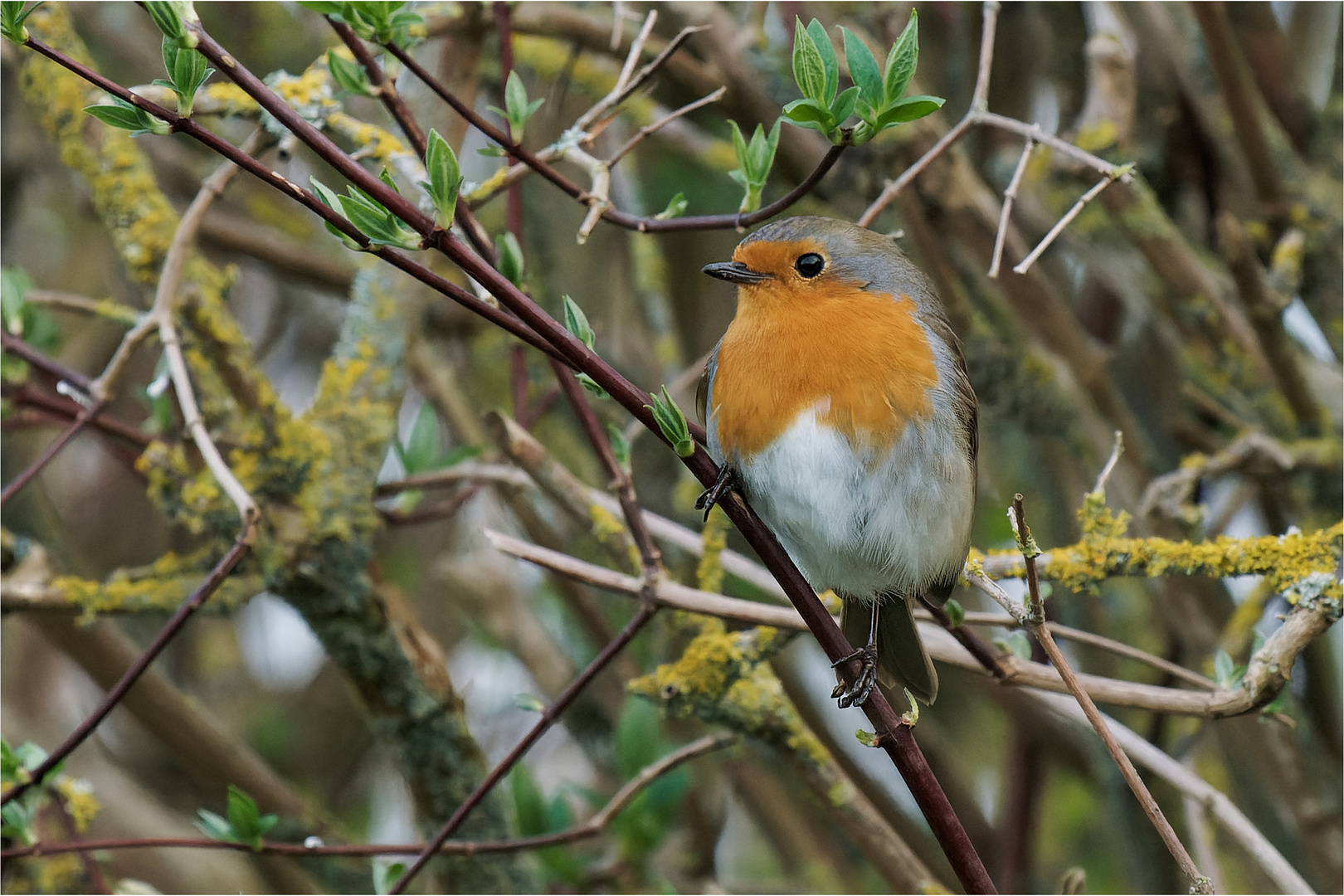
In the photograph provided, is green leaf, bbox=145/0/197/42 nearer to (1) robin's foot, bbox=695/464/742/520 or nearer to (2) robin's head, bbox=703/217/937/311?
(1) robin's foot, bbox=695/464/742/520

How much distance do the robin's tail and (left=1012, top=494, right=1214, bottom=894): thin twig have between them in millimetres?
804

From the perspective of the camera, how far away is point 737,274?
210cm

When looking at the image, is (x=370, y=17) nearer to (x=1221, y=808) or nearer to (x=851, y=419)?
(x=851, y=419)

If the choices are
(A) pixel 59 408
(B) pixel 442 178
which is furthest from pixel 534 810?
(B) pixel 442 178

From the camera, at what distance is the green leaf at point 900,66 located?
4.57ft

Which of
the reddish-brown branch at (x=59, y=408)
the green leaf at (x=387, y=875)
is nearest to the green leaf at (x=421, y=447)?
the reddish-brown branch at (x=59, y=408)

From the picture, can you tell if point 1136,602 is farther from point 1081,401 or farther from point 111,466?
point 111,466

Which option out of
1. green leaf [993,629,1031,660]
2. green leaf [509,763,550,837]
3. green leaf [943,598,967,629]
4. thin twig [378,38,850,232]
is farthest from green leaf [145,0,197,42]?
green leaf [509,763,550,837]

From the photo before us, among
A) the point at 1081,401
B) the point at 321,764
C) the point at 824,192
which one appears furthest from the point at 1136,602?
the point at 321,764

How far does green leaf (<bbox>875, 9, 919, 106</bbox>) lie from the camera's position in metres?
1.39

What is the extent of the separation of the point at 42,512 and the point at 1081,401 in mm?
2629

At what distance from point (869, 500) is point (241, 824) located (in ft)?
3.76

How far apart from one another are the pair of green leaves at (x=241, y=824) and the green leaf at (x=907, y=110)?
1.40m

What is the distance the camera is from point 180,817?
336cm
